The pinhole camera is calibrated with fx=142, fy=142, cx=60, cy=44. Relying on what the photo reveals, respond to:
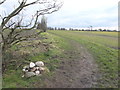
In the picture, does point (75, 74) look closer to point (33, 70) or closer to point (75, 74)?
point (75, 74)

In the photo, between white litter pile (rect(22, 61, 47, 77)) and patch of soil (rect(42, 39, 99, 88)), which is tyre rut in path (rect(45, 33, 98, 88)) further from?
white litter pile (rect(22, 61, 47, 77))

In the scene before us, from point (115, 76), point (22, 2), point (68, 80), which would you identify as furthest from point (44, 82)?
point (22, 2)

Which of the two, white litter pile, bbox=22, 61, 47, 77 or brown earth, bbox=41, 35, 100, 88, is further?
white litter pile, bbox=22, 61, 47, 77

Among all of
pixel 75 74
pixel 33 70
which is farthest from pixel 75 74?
pixel 33 70

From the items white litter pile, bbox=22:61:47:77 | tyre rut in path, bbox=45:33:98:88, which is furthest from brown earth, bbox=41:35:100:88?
white litter pile, bbox=22:61:47:77

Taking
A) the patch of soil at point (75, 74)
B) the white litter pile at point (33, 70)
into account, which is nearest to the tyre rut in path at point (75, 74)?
the patch of soil at point (75, 74)

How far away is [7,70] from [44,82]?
2.58m

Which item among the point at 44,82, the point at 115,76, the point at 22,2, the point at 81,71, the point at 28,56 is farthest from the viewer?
the point at 28,56

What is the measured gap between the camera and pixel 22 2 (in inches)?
331

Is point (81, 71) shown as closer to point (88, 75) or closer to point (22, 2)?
point (88, 75)

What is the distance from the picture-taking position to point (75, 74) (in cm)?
736

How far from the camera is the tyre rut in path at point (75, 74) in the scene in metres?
6.34

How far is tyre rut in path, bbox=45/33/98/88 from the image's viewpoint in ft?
20.8

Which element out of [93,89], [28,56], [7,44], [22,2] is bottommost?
[93,89]
